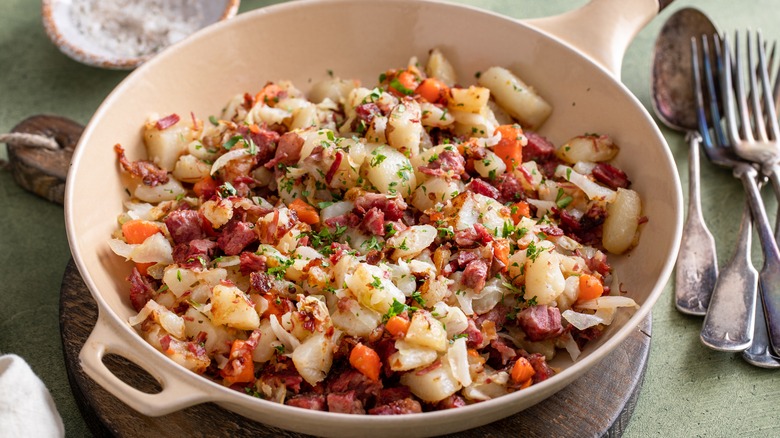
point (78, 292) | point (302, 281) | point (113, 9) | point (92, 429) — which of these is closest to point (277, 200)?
point (302, 281)

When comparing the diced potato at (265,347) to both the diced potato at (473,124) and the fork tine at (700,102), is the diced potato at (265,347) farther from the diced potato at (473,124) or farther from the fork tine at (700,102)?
the fork tine at (700,102)

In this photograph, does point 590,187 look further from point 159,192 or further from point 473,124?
point 159,192

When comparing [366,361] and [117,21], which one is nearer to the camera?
[366,361]

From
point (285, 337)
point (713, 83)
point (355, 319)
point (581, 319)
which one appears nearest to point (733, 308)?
point (581, 319)

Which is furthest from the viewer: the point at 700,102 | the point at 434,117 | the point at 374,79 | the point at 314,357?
the point at 700,102

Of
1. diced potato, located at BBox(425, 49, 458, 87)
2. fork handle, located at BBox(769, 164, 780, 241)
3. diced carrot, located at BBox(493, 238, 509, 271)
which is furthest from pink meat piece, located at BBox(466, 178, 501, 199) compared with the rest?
fork handle, located at BBox(769, 164, 780, 241)
